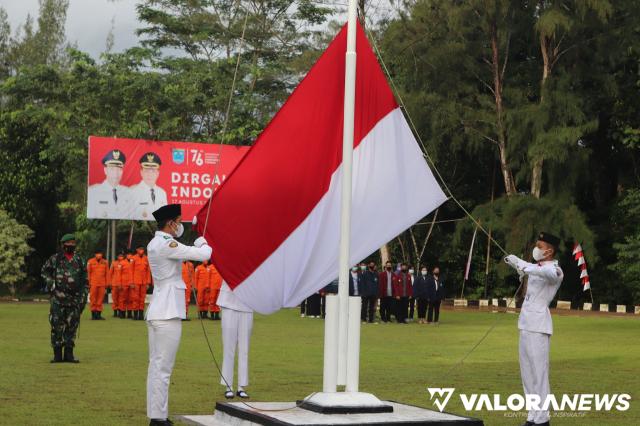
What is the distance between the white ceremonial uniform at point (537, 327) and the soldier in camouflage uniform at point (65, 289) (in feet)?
27.3

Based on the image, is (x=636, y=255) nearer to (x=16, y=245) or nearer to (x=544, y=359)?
(x=16, y=245)

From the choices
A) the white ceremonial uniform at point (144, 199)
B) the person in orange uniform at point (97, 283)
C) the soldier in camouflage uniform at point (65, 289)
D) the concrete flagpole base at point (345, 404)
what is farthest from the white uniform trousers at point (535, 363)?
the white ceremonial uniform at point (144, 199)

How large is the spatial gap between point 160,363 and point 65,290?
24.2 ft

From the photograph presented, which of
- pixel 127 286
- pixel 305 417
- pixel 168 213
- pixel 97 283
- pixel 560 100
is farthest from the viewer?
pixel 560 100

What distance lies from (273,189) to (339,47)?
4.50ft

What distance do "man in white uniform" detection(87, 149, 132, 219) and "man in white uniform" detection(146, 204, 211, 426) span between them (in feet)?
86.4

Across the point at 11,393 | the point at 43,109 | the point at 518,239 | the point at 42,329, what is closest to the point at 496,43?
the point at 518,239

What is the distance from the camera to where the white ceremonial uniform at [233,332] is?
13242mm

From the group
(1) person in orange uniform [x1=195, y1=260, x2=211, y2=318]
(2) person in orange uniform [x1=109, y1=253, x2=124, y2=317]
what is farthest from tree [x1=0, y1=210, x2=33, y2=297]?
(1) person in orange uniform [x1=195, y1=260, x2=211, y2=318]

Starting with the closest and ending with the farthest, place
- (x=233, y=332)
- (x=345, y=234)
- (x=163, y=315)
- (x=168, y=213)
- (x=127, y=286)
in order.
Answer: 1. (x=345, y=234)
2. (x=163, y=315)
3. (x=168, y=213)
4. (x=233, y=332)
5. (x=127, y=286)

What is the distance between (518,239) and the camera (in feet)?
136

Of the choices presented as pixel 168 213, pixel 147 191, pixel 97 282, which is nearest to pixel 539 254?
pixel 168 213

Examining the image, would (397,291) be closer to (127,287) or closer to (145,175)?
(127,287)

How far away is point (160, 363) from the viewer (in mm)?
10492
